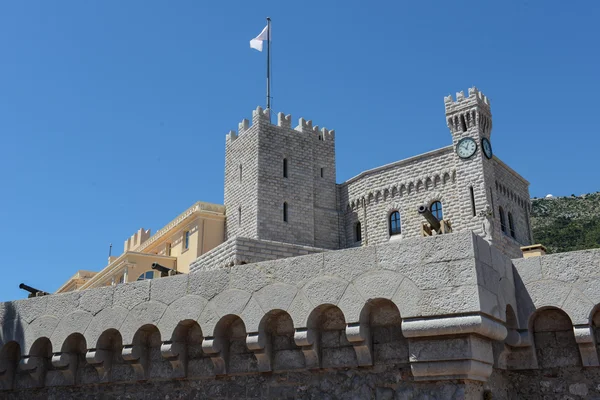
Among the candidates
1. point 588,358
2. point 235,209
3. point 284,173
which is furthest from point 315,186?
point 588,358

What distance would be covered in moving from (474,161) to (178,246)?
20.1 m

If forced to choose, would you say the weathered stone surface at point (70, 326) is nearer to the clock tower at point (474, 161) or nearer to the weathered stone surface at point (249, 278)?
the weathered stone surface at point (249, 278)

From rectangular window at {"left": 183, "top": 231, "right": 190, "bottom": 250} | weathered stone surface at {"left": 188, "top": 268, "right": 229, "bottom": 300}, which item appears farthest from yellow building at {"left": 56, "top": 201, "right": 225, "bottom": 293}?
weathered stone surface at {"left": 188, "top": 268, "right": 229, "bottom": 300}

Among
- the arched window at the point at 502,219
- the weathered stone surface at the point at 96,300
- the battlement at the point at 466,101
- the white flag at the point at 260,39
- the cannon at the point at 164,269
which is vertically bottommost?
the weathered stone surface at the point at 96,300

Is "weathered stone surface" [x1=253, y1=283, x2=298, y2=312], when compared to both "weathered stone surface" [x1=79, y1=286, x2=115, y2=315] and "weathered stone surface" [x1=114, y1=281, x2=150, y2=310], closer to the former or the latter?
"weathered stone surface" [x1=114, y1=281, x2=150, y2=310]

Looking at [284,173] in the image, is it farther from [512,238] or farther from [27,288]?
[27,288]

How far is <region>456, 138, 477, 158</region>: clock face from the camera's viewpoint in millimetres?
36188

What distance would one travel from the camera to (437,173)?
125 ft

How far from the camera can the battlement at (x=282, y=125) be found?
41906 mm

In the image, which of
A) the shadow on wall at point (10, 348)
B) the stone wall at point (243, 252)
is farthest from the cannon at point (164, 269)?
the stone wall at point (243, 252)

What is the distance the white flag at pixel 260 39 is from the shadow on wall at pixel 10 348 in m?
38.0

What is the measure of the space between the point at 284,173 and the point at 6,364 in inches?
1315

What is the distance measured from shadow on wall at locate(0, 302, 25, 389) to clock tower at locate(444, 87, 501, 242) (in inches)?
1127

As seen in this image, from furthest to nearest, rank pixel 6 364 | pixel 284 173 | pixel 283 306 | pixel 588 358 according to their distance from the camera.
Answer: pixel 284 173, pixel 6 364, pixel 283 306, pixel 588 358
